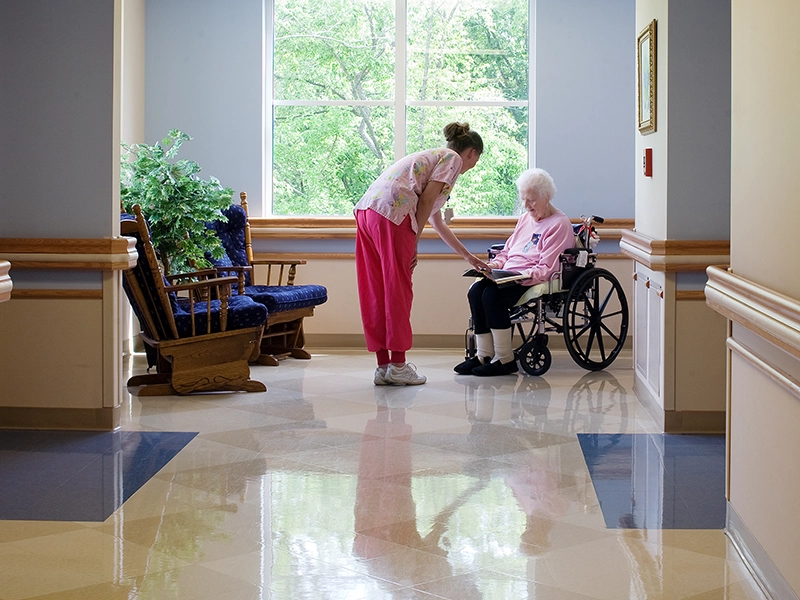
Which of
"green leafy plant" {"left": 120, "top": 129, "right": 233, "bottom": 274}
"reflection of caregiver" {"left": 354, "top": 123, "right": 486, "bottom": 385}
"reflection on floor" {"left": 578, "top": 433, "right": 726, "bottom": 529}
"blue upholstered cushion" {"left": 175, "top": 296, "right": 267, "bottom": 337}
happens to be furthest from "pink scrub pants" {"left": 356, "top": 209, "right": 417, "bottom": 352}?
"reflection on floor" {"left": 578, "top": 433, "right": 726, "bottom": 529}

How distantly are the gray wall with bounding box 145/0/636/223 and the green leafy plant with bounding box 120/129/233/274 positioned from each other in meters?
1.28

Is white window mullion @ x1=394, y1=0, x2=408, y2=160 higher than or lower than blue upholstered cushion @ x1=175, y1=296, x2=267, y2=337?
higher

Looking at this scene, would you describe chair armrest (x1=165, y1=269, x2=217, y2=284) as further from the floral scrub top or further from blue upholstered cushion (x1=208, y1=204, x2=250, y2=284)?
the floral scrub top

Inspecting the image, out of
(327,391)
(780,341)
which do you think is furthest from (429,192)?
(780,341)

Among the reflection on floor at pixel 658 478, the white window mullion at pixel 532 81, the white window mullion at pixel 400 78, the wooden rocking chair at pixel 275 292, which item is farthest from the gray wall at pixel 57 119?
the white window mullion at pixel 532 81

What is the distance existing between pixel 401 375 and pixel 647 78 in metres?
2.11

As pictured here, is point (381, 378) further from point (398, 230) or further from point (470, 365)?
point (398, 230)

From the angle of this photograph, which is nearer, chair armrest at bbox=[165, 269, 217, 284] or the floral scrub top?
the floral scrub top

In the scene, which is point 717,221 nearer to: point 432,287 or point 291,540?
point 291,540

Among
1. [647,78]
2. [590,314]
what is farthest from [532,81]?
[647,78]

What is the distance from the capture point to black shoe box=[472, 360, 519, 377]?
6141 millimetres

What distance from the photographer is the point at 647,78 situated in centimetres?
489

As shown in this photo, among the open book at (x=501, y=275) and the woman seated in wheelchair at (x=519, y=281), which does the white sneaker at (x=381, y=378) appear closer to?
the woman seated in wheelchair at (x=519, y=281)

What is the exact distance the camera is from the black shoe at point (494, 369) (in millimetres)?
6141
